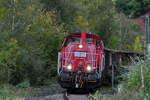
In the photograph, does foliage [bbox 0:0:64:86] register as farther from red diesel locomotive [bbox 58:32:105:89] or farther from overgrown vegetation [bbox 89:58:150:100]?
overgrown vegetation [bbox 89:58:150:100]

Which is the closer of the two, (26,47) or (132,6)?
(26,47)

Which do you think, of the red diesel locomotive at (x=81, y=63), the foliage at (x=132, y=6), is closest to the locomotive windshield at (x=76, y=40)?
the red diesel locomotive at (x=81, y=63)

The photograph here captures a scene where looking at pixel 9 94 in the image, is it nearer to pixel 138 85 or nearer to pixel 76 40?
pixel 76 40

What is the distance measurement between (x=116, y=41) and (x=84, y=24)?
5396mm

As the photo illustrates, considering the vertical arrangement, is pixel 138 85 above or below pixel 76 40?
below

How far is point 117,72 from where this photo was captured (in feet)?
67.1

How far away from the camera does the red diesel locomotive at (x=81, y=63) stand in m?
15.1

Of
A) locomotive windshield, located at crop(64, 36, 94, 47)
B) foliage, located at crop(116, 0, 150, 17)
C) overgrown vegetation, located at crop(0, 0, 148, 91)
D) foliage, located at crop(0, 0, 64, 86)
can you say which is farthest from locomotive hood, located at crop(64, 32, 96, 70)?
foliage, located at crop(116, 0, 150, 17)

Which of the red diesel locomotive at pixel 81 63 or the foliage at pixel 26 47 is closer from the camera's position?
the red diesel locomotive at pixel 81 63

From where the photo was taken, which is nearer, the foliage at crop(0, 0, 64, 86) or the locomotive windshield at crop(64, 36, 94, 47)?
the locomotive windshield at crop(64, 36, 94, 47)

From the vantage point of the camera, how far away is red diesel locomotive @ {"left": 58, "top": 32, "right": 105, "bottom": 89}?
49.6 feet

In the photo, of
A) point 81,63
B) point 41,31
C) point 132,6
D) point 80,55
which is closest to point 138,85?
point 81,63

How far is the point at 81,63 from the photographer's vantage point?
15523 millimetres

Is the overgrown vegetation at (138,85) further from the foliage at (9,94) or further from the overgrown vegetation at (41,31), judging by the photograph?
the overgrown vegetation at (41,31)
